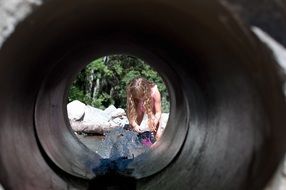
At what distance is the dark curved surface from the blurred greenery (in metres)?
9.55

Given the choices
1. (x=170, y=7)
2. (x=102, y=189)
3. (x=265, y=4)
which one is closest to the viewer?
(x=265, y=4)

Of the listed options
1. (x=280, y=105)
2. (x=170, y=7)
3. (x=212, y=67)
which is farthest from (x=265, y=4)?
(x=212, y=67)

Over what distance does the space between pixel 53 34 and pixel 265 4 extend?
1.12m

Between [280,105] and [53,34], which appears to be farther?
[53,34]

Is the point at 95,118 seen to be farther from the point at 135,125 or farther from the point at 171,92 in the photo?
the point at 171,92

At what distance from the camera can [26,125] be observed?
3.12m

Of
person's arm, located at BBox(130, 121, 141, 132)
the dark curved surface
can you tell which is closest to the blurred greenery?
person's arm, located at BBox(130, 121, 141, 132)

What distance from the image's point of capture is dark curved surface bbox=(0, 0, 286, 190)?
1.83 metres

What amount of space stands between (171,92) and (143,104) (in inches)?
80.9

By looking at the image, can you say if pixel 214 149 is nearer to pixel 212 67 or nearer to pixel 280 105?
pixel 212 67

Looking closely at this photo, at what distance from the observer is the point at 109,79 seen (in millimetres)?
14727

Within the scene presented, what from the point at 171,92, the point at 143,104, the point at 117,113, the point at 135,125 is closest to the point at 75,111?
the point at 117,113

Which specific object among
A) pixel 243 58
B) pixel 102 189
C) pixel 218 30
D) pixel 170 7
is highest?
pixel 170 7

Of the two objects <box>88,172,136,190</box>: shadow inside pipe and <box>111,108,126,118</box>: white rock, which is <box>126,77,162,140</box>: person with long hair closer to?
<box>88,172,136,190</box>: shadow inside pipe
